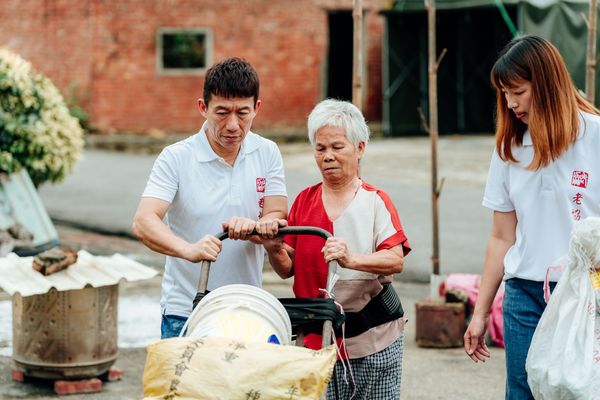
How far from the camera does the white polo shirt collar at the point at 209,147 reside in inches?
165

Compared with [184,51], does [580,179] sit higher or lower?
lower

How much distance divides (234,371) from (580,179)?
4.71ft

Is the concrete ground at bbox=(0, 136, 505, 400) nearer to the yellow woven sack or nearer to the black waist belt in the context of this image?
the black waist belt

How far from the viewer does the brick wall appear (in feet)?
71.1

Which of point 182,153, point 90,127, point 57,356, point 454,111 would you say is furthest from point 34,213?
point 454,111

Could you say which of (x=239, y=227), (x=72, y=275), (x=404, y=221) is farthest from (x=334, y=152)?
(x=404, y=221)

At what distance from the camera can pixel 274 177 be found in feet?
13.9

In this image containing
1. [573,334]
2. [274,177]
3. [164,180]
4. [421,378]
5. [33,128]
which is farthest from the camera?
[33,128]

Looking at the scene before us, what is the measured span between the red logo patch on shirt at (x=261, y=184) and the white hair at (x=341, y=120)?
0.31 meters

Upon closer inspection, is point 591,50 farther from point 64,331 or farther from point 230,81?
point 230,81

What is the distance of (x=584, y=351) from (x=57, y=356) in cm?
356

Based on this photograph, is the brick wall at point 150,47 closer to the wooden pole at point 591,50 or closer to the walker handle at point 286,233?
the wooden pole at point 591,50

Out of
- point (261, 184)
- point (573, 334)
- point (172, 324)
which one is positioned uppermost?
point (261, 184)

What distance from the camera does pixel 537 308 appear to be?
155 inches
